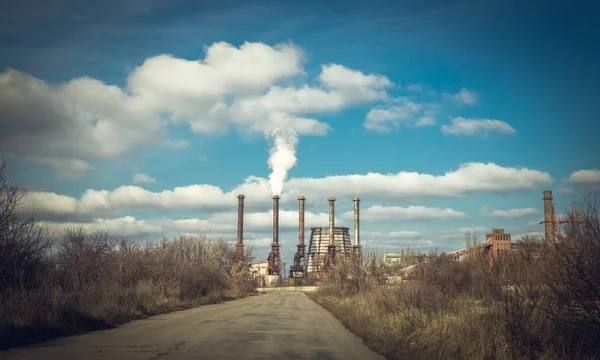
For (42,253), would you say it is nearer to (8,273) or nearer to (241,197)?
(8,273)

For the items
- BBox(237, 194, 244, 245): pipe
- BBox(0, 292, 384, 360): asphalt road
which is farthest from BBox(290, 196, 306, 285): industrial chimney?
BBox(0, 292, 384, 360): asphalt road

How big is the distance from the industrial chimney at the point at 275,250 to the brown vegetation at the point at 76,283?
5378 centimetres

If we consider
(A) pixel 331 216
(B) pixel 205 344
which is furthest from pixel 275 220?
(B) pixel 205 344

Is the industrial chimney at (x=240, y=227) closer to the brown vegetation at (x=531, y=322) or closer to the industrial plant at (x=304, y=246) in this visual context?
the industrial plant at (x=304, y=246)

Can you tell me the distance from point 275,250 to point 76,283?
267 feet

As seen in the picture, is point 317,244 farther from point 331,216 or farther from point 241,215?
point 241,215

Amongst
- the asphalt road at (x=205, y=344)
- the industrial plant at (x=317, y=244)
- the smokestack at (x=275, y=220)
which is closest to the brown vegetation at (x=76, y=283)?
the asphalt road at (x=205, y=344)

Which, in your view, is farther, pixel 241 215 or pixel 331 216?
pixel 331 216

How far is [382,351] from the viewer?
1380 centimetres

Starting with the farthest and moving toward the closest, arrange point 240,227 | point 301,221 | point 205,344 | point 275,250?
point 301,221 → point 275,250 → point 240,227 → point 205,344

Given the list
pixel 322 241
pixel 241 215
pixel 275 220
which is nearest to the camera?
pixel 241 215

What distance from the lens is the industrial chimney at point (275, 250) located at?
98.1 meters

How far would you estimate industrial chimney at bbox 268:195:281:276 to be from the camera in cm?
9812

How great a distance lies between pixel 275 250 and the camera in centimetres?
10419
